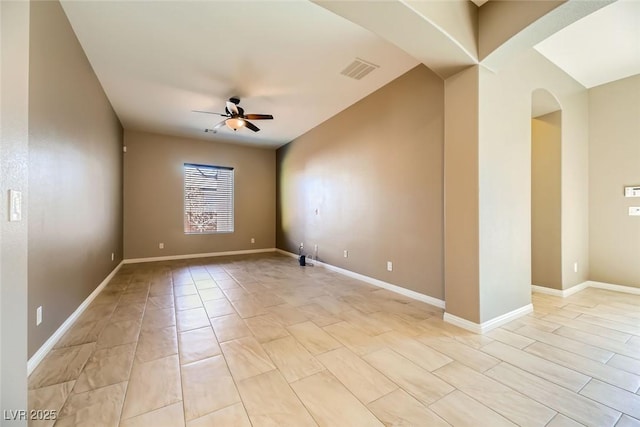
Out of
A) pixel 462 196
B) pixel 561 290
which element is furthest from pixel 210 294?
pixel 561 290

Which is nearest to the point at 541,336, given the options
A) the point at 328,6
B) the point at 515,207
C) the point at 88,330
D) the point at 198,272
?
the point at 515,207

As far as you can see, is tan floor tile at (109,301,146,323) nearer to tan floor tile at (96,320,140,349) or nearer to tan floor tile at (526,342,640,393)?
tan floor tile at (96,320,140,349)

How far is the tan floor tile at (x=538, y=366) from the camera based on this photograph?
169cm

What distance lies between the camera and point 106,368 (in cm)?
181

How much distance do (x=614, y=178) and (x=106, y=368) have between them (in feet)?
19.9

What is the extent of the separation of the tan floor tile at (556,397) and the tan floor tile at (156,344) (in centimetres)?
239

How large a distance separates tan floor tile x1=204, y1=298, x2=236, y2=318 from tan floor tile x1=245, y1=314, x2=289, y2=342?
0.36 metres

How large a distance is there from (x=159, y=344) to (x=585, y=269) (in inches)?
216

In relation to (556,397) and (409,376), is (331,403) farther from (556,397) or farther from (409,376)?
(556,397)

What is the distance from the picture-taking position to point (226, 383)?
5.46ft

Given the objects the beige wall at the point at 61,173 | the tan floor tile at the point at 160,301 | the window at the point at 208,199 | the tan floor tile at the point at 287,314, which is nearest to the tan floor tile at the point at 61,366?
the beige wall at the point at 61,173

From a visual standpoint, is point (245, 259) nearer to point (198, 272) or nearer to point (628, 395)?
point (198, 272)

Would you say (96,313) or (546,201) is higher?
(546,201)

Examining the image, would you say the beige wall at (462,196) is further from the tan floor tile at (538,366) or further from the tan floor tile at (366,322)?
the tan floor tile at (366,322)
